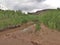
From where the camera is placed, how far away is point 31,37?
5.31 m

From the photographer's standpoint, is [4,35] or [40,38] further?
[4,35]

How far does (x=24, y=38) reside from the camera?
5285 millimetres

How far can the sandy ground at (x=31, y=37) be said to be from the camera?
16.4 feet

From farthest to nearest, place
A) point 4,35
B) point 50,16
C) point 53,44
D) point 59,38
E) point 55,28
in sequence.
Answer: point 50,16, point 55,28, point 4,35, point 59,38, point 53,44

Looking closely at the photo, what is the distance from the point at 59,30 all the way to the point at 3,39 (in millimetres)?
1607

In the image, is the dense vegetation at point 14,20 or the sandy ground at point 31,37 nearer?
the sandy ground at point 31,37

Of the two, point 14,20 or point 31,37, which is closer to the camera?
point 31,37

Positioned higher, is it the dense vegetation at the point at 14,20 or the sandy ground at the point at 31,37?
the dense vegetation at the point at 14,20

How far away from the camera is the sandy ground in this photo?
5008mm

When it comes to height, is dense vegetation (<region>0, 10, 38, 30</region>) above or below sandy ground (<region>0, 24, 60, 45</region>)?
above

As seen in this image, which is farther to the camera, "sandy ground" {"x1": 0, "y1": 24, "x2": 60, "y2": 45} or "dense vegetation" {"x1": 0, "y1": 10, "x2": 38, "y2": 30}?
"dense vegetation" {"x1": 0, "y1": 10, "x2": 38, "y2": 30}

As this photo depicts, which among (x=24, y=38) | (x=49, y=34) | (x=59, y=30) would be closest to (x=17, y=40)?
(x=24, y=38)

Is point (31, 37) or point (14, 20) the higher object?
point (14, 20)

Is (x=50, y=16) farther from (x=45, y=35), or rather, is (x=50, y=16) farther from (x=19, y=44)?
(x=19, y=44)
